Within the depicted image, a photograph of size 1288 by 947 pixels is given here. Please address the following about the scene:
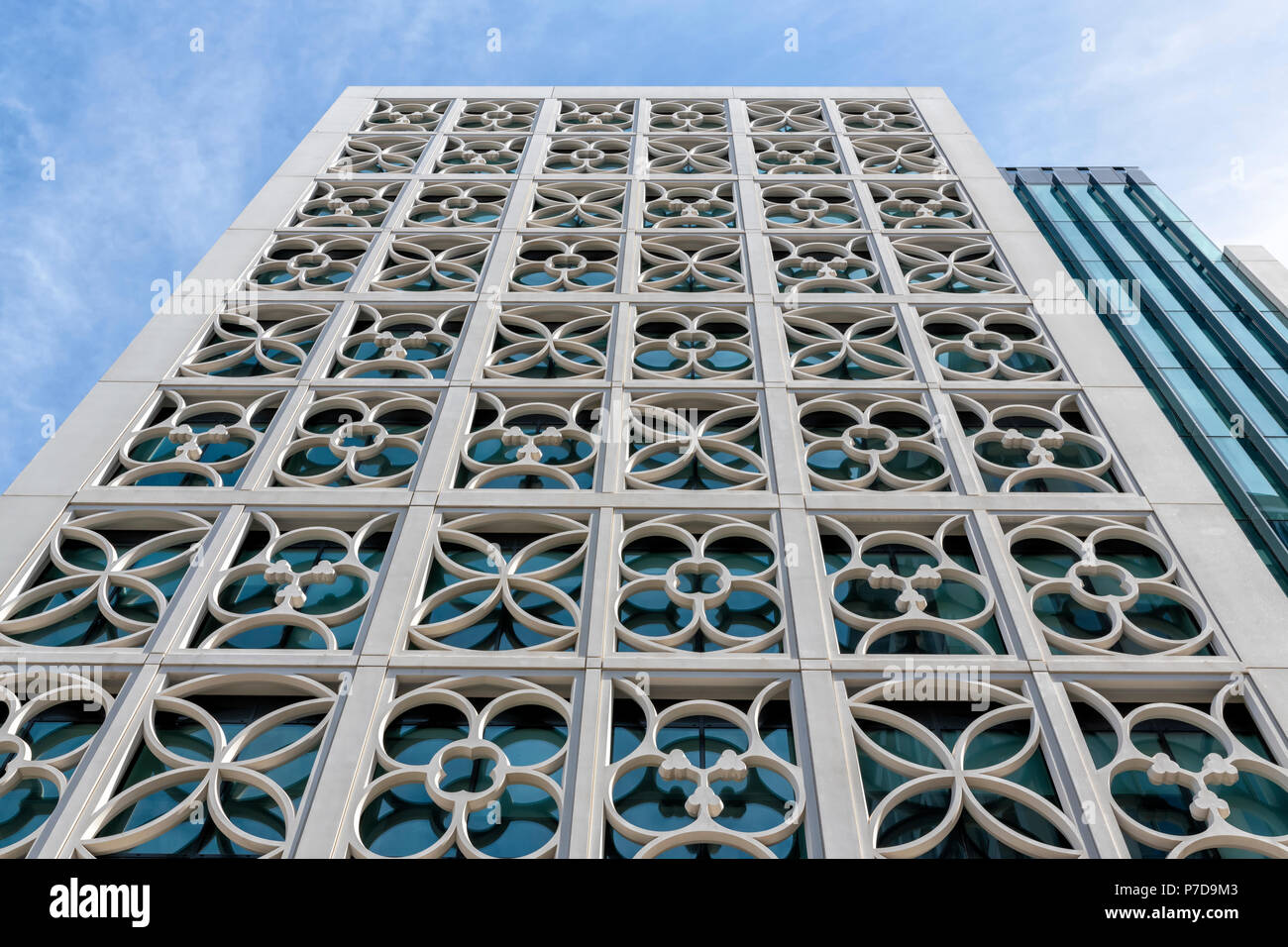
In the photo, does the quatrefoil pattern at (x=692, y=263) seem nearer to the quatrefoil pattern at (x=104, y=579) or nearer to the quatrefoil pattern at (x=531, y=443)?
the quatrefoil pattern at (x=531, y=443)

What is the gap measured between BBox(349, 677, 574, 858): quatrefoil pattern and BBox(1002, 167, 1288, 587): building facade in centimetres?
1094

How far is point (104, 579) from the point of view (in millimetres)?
13781

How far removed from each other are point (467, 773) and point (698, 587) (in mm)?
3725

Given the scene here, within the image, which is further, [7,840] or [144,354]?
[144,354]

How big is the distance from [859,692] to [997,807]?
1.79 m

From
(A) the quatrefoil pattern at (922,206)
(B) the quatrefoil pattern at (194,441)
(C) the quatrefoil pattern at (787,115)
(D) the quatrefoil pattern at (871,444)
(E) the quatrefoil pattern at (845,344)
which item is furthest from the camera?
(C) the quatrefoil pattern at (787,115)

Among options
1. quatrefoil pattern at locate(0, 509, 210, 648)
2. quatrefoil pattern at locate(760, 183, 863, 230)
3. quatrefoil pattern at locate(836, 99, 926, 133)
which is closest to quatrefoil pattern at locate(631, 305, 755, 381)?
quatrefoil pattern at locate(760, 183, 863, 230)

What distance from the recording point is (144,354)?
1791cm

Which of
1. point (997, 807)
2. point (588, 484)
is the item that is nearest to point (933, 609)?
point (997, 807)

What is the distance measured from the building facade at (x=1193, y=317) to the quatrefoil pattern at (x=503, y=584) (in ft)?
33.3

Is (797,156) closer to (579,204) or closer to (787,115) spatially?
(787,115)

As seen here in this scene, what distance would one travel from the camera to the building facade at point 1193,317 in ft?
61.4

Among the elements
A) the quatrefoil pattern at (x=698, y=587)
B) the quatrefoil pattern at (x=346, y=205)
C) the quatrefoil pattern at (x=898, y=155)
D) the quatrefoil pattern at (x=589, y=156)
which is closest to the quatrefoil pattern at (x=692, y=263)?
the quatrefoil pattern at (x=589, y=156)

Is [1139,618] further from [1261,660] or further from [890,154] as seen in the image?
[890,154]
